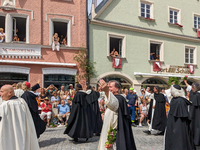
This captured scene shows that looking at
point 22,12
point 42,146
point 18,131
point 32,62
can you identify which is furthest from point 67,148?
point 22,12

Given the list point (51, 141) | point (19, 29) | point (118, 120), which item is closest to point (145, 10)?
point (19, 29)

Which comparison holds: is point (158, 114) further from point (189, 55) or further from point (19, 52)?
point (189, 55)

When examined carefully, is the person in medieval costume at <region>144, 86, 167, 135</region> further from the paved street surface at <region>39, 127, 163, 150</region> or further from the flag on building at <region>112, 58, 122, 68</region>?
the flag on building at <region>112, 58, 122, 68</region>

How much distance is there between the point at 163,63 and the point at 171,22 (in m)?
4.07

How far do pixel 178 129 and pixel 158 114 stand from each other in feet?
12.9

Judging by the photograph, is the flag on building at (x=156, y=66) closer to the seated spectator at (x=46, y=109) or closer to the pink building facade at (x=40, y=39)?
the pink building facade at (x=40, y=39)

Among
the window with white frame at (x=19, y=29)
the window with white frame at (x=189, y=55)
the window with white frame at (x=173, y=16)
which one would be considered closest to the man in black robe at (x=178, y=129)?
the window with white frame at (x=19, y=29)

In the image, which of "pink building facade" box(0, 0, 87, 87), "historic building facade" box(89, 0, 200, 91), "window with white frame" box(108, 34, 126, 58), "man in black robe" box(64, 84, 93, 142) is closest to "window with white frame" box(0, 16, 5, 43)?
"pink building facade" box(0, 0, 87, 87)

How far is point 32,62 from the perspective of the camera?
13.3 meters

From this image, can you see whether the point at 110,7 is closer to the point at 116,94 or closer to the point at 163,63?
the point at 163,63

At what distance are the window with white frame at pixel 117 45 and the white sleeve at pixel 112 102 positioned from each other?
1205cm

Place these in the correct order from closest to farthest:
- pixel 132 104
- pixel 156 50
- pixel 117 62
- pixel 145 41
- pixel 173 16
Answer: pixel 132 104 < pixel 117 62 < pixel 145 41 < pixel 156 50 < pixel 173 16

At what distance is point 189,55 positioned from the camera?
65.1 feet

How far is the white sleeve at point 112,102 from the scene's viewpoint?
395cm
